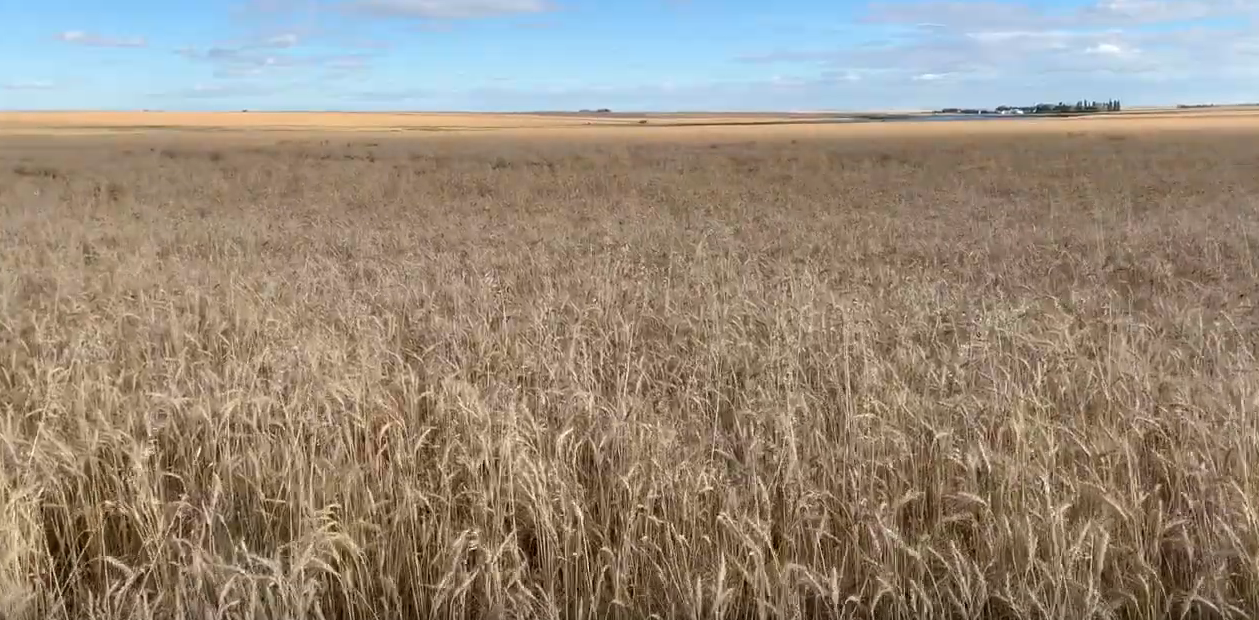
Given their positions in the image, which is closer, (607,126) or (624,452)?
(624,452)

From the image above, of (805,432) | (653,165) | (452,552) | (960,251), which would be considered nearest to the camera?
(452,552)

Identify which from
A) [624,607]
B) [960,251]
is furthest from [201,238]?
[624,607]

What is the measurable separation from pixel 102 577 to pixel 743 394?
280 centimetres

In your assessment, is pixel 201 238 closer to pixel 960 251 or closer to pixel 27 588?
pixel 960 251

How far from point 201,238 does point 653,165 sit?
69.1 feet

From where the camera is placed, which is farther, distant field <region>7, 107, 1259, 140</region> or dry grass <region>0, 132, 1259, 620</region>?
distant field <region>7, 107, 1259, 140</region>

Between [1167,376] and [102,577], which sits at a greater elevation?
[1167,376]

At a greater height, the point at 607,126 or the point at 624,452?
the point at 607,126

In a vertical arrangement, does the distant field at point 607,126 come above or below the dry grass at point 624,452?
above

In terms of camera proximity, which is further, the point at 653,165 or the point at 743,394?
the point at 653,165

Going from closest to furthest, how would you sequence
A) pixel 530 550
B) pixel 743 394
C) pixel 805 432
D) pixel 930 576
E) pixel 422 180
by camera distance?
pixel 930 576 < pixel 530 550 < pixel 805 432 < pixel 743 394 < pixel 422 180

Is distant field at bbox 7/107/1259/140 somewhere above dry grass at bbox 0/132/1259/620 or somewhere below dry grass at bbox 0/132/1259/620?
above

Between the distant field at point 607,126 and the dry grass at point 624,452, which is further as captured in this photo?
the distant field at point 607,126

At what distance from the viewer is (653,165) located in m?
32.8
